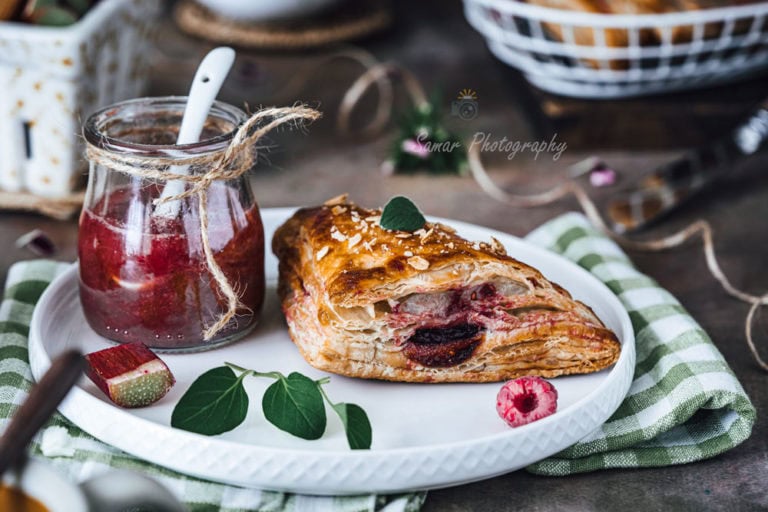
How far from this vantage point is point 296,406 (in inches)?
56.6

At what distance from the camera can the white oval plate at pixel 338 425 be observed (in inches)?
52.1

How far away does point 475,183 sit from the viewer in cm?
283

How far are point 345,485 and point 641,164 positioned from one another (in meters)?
1.91

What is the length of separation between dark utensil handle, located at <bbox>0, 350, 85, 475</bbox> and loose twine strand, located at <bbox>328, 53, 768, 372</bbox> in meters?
1.29

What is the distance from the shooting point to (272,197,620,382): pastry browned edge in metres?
1.56

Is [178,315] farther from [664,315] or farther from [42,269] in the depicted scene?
[664,315]

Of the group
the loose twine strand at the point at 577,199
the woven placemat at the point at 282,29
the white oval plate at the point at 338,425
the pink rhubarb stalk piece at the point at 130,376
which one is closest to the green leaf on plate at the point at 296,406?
the white oval plate at the point at 338,425

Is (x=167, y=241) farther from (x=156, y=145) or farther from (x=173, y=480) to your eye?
(x=173, y=480)

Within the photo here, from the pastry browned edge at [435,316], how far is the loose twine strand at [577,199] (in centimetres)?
47

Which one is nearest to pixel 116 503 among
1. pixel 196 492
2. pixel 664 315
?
pixel 196 492

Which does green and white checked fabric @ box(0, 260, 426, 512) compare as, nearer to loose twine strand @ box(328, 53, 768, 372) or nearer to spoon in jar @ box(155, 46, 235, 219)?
spoon in jar @ box(155, 46, 235, 219)

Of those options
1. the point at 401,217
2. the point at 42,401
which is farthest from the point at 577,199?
the point at 42,401

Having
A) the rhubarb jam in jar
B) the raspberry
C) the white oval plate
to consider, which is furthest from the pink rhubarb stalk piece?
the raspberry

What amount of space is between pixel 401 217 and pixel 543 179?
1304 millimetres
